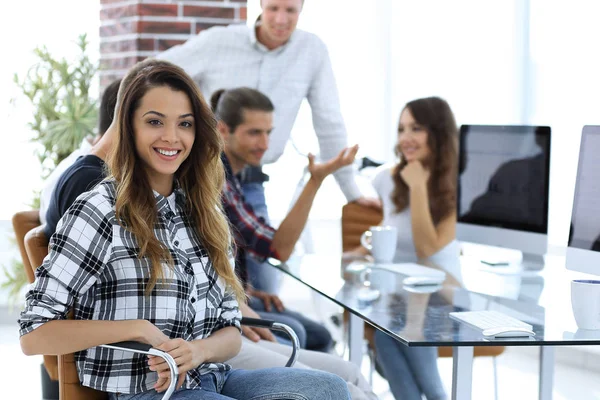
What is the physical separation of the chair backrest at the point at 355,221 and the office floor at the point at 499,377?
0.79 metres

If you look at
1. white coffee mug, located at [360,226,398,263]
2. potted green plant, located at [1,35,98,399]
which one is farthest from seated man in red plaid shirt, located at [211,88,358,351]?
potted green plant, located at [1,35,98,399]

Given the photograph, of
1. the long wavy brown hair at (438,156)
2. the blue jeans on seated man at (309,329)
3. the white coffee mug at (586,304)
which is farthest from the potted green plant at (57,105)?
the white coffee mug at (586,304)

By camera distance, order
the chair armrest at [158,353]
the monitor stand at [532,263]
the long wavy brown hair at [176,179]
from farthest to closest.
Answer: the monitor stand at [532,263], the long wavy brown hair at [176,179], the chair armrest at [158,353]

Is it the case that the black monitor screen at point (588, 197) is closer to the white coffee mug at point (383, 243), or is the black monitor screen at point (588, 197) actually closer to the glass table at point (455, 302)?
the glass table at point (455, 302)

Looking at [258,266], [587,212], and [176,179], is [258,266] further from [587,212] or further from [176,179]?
[587,212]

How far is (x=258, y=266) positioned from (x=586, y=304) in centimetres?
145

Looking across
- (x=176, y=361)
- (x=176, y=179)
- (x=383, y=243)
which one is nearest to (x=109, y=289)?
(x=176, y=361)

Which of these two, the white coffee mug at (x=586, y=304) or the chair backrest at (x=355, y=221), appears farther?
the chair backrest at (x=355, y=221)

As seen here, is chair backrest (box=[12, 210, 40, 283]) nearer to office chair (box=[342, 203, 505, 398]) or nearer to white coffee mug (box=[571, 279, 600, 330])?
office chair (box=[342, 203, 505, 398])

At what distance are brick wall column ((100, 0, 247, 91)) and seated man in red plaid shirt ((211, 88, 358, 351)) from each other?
0.77 metres

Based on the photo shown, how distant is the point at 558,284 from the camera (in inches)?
101

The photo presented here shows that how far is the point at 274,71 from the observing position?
3.67 meters

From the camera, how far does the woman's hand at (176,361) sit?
5.71ft

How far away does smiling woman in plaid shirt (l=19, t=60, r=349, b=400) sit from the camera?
172 cm
